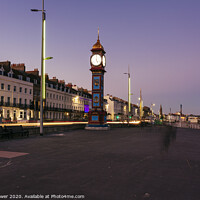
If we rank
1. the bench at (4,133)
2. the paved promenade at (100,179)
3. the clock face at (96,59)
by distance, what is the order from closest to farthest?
→ the paved promenade at (100,179)
the bench at (4,133)
the clock face at (96,59)

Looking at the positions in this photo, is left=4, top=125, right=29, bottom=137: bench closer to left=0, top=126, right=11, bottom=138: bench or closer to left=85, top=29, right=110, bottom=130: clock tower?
left=0, top=126, right=11, bottom=138: bench

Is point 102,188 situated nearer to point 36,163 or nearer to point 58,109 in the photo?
point 36,163

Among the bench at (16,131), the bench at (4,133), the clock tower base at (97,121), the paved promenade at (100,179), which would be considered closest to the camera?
the paved promenade at (100,179)

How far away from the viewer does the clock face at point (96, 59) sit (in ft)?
92.6

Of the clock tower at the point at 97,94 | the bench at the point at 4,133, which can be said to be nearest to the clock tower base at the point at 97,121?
the clock tower at the point at 97,94

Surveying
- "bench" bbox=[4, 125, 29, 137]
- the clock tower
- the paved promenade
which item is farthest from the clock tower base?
the paved promenade

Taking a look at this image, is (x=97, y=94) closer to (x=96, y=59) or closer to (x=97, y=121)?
(x=97, y=121)

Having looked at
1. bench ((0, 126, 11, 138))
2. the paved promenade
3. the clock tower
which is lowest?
the paved promenade

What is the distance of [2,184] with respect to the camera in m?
4.89

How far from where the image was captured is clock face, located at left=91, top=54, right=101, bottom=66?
2822 cm

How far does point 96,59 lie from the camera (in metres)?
28.3

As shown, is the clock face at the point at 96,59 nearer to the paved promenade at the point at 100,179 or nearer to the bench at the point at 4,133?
the bench at the point at 4,133

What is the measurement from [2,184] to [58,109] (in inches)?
2611

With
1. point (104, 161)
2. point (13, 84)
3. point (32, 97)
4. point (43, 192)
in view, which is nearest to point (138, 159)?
point (104, 161)
